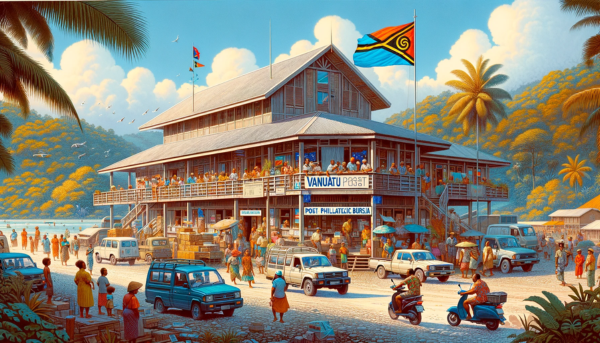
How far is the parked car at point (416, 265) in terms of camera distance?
22.8 meters

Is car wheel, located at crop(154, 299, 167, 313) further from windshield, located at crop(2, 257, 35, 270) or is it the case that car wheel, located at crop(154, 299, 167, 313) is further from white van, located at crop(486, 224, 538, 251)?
white van, located at crop(486, 224, 538, 251)

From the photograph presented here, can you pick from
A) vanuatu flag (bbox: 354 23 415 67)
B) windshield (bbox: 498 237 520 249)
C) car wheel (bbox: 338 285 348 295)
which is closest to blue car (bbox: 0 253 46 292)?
car wheel (bbox: 338 285 348 295)

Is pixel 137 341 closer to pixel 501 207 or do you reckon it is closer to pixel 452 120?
pixel 452 120

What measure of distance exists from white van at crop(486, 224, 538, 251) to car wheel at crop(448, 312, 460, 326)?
63.2 ft

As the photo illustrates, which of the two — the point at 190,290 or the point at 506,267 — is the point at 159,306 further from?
the point at 506,267

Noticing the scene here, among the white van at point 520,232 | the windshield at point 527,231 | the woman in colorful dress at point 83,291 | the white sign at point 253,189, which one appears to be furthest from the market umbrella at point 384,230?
the woman in colorful dress at point 83,291

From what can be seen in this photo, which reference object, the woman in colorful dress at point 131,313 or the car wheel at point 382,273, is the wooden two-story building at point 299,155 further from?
the woman in colorful dress at point 131,313

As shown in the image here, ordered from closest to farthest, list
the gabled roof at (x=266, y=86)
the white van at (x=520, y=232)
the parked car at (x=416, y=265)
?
the parked car at (x=416, y=265) → the white van at (x=520, y=232) → the gabled roof at (x=266, y=86)

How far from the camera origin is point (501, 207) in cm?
4653

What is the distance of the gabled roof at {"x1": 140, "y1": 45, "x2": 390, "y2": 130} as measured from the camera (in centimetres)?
3488

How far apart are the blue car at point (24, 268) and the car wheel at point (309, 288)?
9808 millimetres

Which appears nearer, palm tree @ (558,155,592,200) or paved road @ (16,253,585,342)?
paved road @ (16,253,585,342)

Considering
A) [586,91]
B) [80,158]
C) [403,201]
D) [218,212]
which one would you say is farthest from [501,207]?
[80,158]

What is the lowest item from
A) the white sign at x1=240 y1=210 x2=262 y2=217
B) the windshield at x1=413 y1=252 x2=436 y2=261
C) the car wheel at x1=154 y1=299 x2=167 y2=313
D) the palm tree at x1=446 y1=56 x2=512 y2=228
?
the car wheel at x1=154 y1=299 x2=167 y2=313
